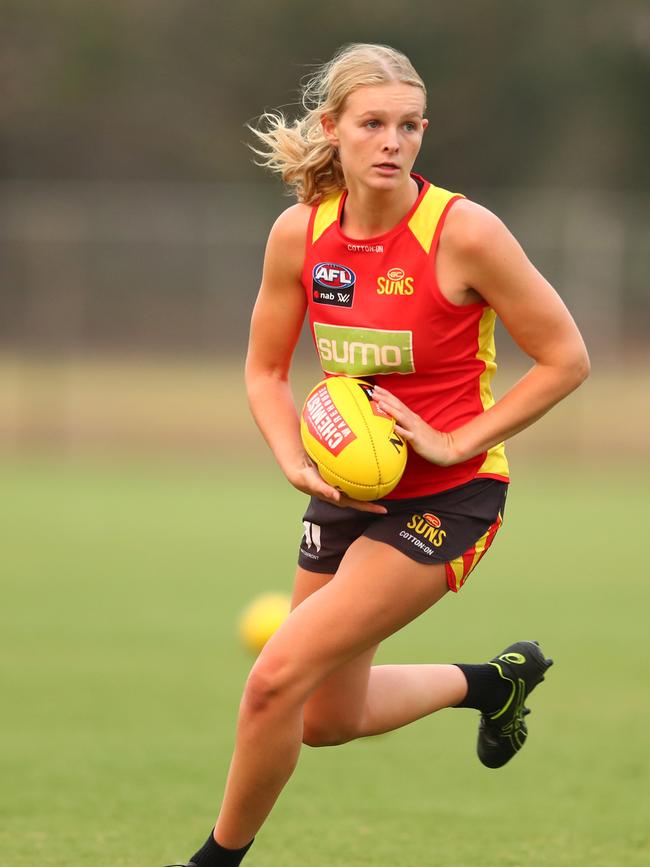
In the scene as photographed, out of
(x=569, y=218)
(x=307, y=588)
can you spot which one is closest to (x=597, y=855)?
(x=307, y=588)

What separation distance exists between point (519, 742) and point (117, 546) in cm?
682

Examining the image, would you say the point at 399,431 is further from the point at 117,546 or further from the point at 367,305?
the point at 117,546

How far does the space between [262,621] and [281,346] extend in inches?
130

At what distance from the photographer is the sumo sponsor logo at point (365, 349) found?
165 inches

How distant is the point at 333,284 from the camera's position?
14.0 ft

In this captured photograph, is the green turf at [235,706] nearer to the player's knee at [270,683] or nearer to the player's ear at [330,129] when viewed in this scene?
the player's knee at [270,683]

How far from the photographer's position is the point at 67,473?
15812mm

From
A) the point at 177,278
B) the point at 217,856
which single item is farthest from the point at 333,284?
the point at 177,278

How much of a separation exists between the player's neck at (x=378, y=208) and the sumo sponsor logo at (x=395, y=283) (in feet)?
0.44

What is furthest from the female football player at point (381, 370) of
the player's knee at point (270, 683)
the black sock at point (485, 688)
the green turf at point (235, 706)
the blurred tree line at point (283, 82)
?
the blurred tree line at point (283, 82)

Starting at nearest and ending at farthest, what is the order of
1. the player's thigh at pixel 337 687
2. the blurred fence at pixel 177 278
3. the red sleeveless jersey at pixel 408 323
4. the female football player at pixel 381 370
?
the female football player at pixel 381 370 → the red sleeveless jersey at pixel 408 323 → the player's thigh at pixel 337 687 → the blurred fence at pixel 177 278

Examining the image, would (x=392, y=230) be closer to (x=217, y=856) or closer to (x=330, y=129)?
(x=330, y=129)

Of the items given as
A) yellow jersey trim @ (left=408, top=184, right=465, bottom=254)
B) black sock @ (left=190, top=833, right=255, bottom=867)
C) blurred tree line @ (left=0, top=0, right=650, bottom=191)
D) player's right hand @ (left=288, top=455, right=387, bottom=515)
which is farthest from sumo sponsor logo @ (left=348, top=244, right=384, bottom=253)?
blurred tree line @ (left=0, top=0, right=650, bottom=191)

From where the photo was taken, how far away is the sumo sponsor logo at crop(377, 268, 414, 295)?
415 centimetres
